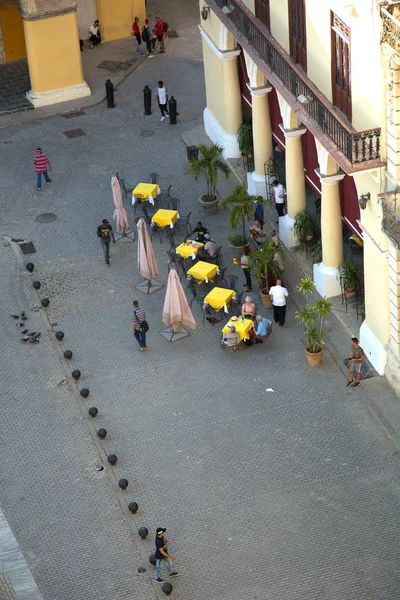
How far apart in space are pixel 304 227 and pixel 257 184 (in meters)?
4.49

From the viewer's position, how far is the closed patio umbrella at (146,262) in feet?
127

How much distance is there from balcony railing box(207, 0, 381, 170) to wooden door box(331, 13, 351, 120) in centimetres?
37

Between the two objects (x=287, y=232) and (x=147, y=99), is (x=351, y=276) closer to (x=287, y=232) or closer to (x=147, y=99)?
(x=287, y=232)

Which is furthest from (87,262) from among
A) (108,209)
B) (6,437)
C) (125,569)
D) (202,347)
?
(125,569)

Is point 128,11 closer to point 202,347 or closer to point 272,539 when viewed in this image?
point 202,347

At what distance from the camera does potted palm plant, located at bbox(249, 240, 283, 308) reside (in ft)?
124

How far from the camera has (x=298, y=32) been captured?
36.7m

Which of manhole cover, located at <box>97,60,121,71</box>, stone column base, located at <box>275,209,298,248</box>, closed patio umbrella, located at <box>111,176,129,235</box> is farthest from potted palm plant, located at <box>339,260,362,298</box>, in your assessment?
manhole cover, located at <box>97,60,121,71</box>

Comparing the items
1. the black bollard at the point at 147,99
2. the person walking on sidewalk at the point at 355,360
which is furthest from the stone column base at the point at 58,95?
the person walking on sidewalk at the point at 355,360

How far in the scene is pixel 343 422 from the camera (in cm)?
3369

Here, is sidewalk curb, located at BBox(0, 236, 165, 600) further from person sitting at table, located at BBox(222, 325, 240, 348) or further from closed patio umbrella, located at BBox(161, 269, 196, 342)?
person sitting at table, located at BBox(222, 325, 240, 348)

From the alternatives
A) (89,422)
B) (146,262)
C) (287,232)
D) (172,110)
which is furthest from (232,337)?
(172,110)

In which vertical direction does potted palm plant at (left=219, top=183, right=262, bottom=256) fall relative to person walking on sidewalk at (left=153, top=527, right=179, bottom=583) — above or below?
above

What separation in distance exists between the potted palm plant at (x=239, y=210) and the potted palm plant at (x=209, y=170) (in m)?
1.92
